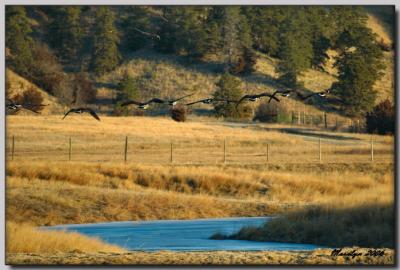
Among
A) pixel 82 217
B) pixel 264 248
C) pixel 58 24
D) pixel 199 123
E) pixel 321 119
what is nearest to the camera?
pixel 264 248

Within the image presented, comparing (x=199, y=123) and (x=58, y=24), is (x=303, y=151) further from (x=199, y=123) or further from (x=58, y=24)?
(x=58, y=24)

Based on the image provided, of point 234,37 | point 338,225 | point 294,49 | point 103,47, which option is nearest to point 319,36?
point 294,49

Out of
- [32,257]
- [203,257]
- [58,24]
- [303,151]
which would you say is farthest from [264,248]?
[58,24]

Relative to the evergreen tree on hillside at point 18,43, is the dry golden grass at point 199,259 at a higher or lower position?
lower

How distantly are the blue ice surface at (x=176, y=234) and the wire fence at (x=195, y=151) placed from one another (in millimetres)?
26144

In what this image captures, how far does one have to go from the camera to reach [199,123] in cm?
10719

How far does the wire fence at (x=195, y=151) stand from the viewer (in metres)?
76.6

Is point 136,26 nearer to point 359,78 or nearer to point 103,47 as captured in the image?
point 103,47

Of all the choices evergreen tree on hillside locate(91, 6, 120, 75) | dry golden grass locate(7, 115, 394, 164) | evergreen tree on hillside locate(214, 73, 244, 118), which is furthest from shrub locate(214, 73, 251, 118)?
evergreen tree on hillside locate(91, 6, 120, 75)

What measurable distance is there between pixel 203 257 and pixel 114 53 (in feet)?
376

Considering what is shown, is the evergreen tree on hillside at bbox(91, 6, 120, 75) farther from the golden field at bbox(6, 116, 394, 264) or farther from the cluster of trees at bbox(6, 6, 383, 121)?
the golden field at bbox(6, 116, 394, 264)

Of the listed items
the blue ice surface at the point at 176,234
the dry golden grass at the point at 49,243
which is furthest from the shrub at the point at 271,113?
the dry golden grass at the point at 49,243

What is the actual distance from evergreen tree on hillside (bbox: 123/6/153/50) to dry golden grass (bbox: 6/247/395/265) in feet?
384

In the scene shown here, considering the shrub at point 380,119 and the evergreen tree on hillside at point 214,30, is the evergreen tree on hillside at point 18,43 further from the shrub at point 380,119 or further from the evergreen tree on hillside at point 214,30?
the shrub at point 380,119
